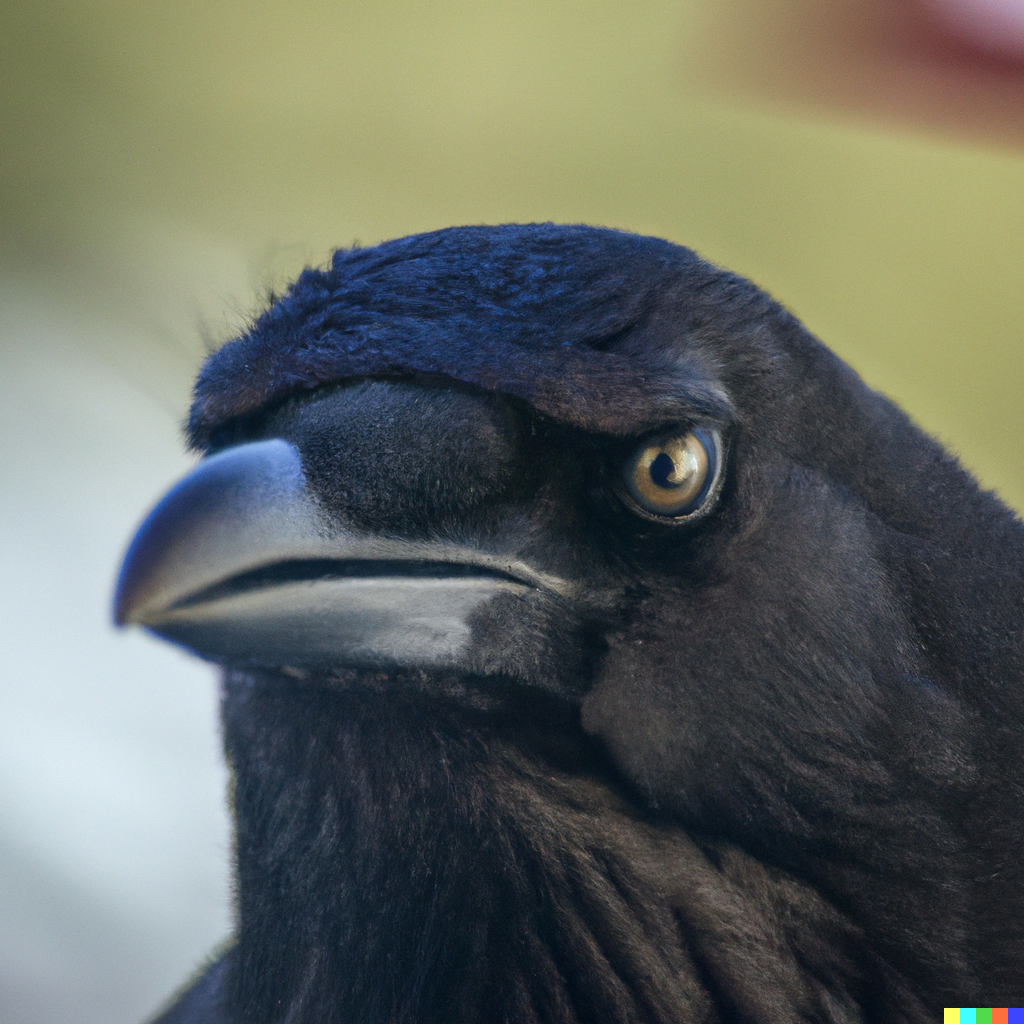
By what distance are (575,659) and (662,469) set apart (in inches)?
10.2

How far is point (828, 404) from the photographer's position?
1411 millimetres

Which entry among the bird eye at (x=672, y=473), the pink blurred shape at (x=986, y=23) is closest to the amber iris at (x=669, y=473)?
the bird eye at (x=672, y=473)

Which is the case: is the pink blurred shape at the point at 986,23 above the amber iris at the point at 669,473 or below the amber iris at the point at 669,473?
above

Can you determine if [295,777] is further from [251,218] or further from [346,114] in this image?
[346,114]

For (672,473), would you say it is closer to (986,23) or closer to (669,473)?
(669,473)

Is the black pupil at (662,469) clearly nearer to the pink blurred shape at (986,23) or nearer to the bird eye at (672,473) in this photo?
the bird eye at (672,473)

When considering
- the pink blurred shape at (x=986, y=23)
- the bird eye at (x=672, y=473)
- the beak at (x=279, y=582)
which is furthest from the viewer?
the pink blurred shape at (x=986, y=23)

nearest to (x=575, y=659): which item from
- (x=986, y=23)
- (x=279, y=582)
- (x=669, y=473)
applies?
(x=669, y=473)

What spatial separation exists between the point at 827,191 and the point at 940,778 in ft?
5.12

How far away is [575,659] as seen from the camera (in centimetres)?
117

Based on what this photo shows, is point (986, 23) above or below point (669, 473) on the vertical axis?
above

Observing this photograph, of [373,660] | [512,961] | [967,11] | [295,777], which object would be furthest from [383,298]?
[967,11]

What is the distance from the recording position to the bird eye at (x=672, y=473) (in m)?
1.15

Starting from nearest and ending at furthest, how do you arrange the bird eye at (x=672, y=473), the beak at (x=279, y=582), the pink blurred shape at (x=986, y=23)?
1. the beak at (x=279, y=582)
2. the bird eye at (x=672, y=473)
3. the pink blurred shape at (x=986, y=23)
